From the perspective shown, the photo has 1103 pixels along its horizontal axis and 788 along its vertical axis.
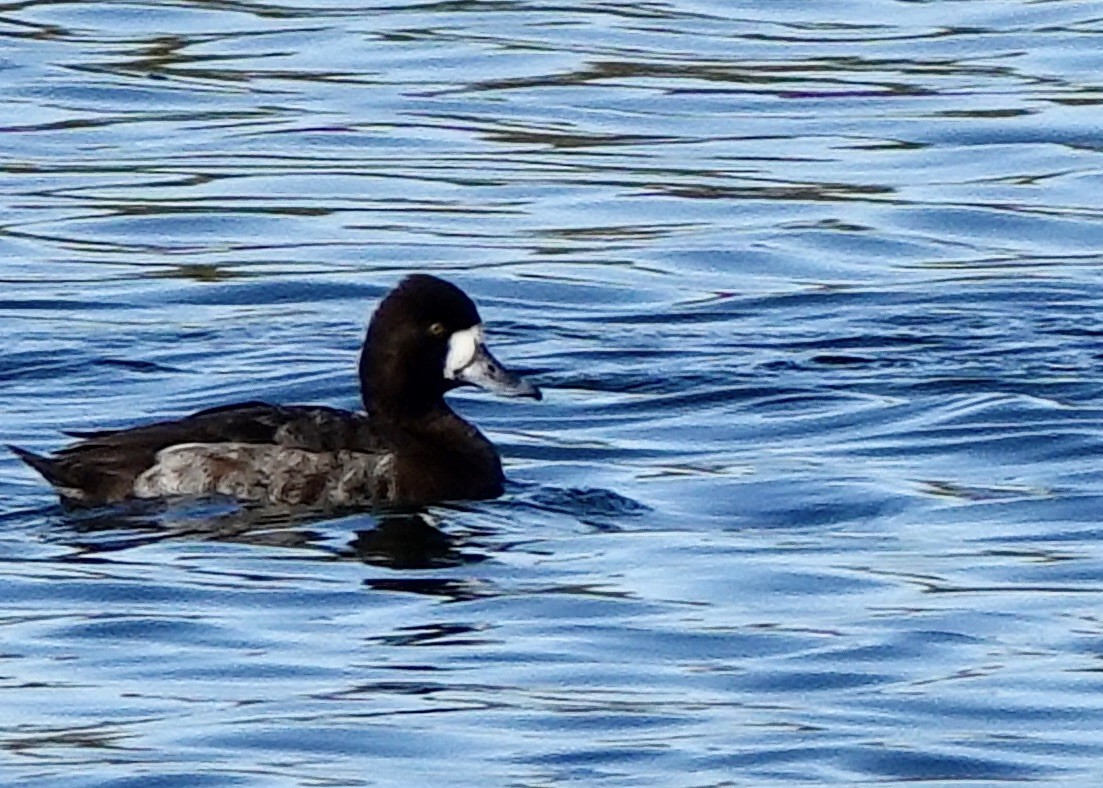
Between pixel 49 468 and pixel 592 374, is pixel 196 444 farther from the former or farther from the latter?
pixel 592 374

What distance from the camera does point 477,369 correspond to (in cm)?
1299

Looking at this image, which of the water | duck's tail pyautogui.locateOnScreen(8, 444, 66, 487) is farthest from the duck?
the water

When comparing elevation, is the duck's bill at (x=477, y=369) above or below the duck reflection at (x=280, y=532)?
above

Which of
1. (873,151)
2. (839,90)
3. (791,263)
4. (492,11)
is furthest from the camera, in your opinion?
(492,11)

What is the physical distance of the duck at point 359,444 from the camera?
39.9 feet

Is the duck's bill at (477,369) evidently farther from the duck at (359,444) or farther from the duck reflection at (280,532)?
the duck reflection at (280,532)

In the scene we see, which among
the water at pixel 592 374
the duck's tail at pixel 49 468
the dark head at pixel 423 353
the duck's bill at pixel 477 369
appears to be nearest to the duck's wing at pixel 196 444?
the duck's tail at pixel 49 468

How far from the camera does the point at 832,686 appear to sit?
31.9 feet

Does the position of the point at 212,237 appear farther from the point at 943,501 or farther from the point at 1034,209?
the point at 943,501

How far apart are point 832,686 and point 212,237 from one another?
843 cm

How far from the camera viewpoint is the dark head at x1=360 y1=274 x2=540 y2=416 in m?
12.9

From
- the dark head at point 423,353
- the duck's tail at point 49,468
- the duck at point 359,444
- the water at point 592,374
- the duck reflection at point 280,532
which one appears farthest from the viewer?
the dark head at point 423,353

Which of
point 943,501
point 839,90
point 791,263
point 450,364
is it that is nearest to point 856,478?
point 943,501

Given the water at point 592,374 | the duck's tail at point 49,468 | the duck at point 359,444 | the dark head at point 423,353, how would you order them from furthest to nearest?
the dark head at point 423,353 < the duck at point 359,444 < the duck's tail at point 49,468 < the water at point 592,374
